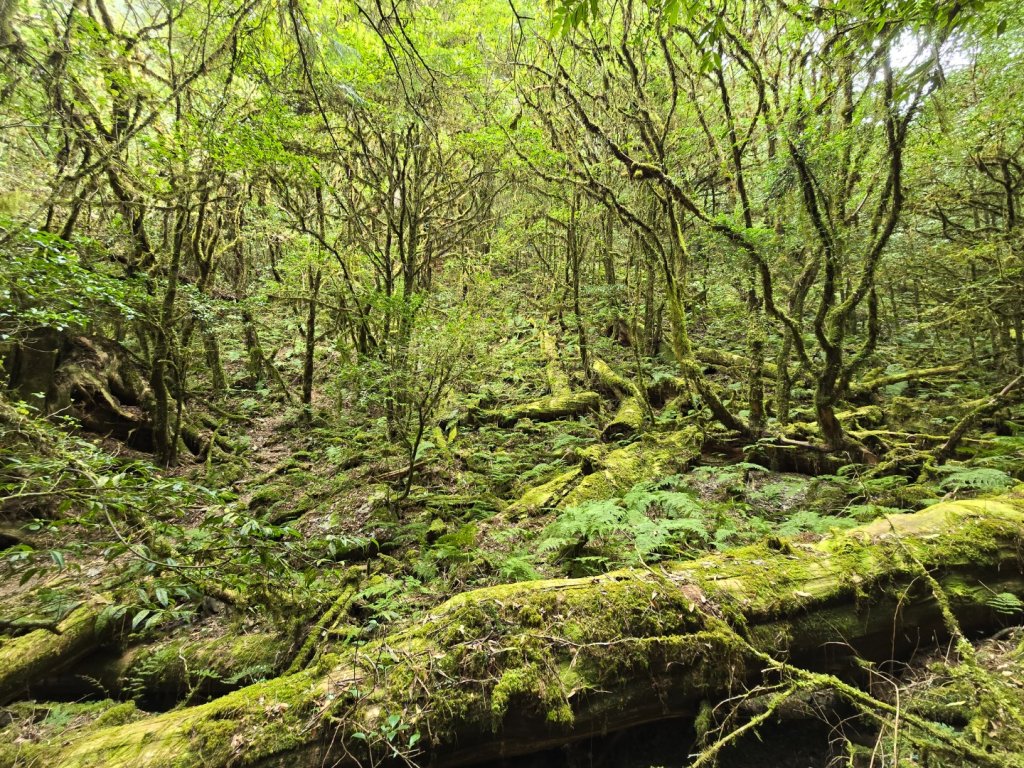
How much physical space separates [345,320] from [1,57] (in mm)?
6221

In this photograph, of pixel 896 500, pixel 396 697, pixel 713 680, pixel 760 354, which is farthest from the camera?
pixel 760 354

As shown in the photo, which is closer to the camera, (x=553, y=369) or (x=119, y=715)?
(x=119, y=715)

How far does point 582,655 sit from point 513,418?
7087mm

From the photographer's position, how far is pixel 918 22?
310 cm

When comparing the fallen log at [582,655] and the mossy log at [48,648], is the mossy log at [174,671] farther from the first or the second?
the fallen log at [582,655]

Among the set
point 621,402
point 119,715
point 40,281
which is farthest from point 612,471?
point 40,281

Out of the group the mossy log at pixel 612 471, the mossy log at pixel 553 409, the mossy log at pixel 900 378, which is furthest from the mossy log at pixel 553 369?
the mossy log at pixel 900 378

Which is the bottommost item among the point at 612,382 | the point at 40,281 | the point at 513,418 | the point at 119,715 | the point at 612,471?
the point at 119,715

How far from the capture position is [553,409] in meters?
9.62

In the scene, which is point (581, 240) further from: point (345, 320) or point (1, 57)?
point (1, 57)

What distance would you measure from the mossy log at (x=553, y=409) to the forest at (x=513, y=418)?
0.28 ft

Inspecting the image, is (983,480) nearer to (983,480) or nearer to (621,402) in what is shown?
(983,480)

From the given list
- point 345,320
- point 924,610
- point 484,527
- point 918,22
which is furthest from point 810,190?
point 345,320

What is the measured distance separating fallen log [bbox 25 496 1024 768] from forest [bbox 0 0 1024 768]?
0.9 inches
